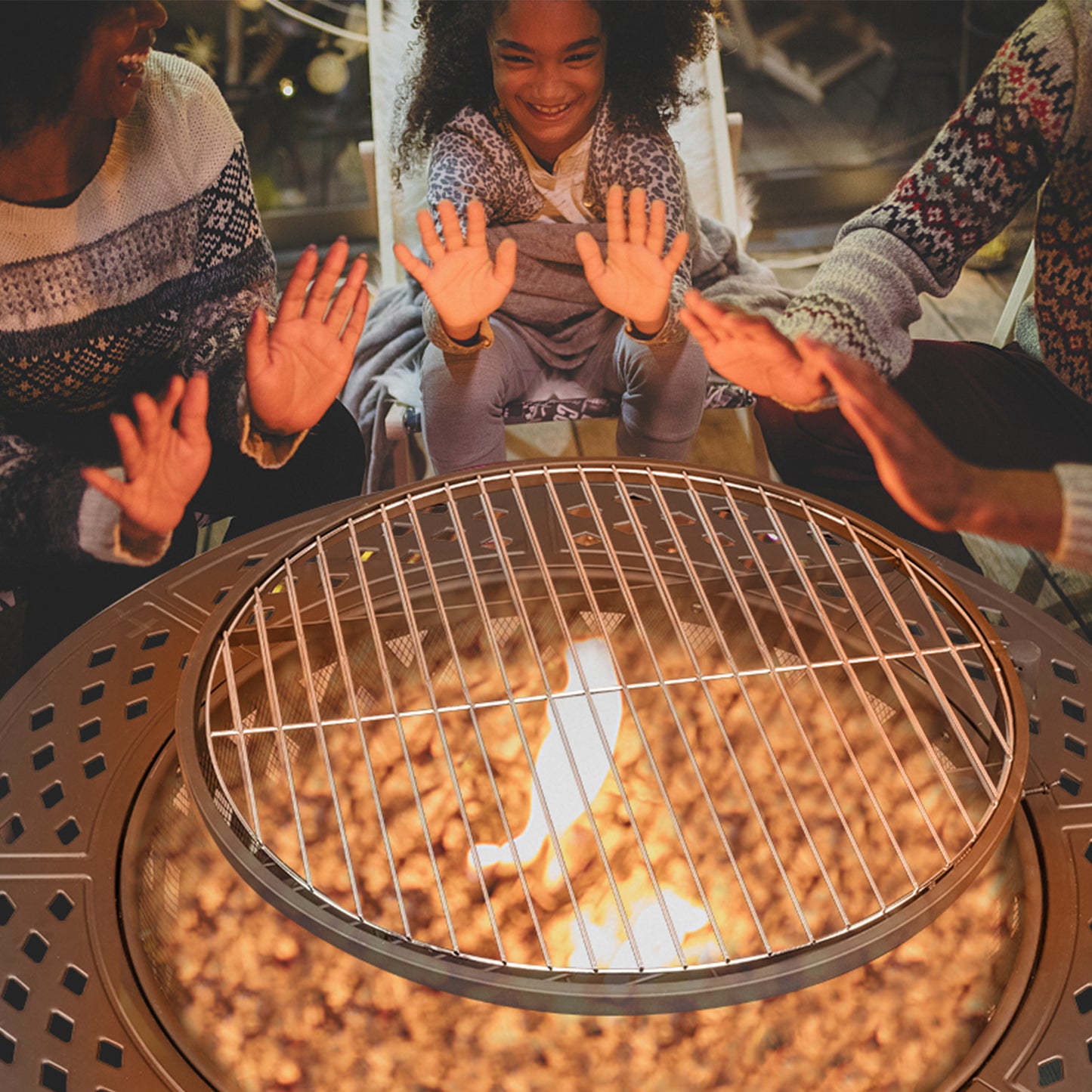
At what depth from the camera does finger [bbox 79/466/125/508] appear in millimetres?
1080

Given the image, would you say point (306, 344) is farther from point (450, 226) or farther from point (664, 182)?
point (664, 182)

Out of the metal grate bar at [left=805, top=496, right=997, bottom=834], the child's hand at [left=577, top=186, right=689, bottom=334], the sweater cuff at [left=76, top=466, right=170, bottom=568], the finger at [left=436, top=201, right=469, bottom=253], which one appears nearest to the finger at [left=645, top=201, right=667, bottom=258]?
the child's hand at [left=577, top=186, right=689, bottom=334]

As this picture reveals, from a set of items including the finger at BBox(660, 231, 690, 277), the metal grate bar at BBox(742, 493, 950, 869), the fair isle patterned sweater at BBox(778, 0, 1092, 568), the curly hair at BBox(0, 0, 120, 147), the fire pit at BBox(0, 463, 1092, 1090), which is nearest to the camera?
the fire pit at BBox(0, 463, 1092, 1090)

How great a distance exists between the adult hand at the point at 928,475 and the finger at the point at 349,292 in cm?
53

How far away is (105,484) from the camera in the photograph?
3.57 feet

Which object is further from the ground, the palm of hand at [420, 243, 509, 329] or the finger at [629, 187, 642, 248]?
the finger at [629, 187, 642, 248]

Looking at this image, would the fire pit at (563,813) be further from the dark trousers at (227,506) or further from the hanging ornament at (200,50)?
the hanging ornament at (200,50)

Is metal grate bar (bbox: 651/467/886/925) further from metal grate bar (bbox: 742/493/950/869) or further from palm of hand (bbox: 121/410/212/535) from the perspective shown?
palm of hand (bbox: 121/410/212/535)

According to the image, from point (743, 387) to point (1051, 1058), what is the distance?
79cm

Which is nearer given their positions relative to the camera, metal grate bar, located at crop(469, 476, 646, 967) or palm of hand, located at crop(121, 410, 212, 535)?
metal grate bar, located at crop(469, 476, 646, 967)

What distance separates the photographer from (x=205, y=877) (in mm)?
740

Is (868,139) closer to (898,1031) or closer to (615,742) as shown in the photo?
(615,742)

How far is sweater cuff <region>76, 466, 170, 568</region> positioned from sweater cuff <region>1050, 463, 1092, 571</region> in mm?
1051

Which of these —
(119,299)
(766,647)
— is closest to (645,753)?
(766,647)
